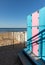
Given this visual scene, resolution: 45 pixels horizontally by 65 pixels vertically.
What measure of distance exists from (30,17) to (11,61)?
2.90 meters

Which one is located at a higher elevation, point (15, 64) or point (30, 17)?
point (30, 17)

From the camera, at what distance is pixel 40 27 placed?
7.55 m

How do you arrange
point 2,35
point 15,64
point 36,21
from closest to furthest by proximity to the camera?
point 36,21 → point 15,64 → point 2,35

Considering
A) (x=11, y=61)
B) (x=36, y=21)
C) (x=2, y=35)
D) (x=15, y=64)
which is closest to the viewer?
(x=36, y=21)

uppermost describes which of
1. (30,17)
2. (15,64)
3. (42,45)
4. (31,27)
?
(30,17)

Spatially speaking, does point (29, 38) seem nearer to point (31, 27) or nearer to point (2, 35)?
point (31, 27)

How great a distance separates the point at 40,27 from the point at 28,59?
1.97 metres

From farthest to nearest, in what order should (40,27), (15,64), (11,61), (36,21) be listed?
(11,61)
(15,64)
(36,21)
(40,27)

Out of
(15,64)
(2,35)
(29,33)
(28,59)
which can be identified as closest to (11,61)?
(15,64)

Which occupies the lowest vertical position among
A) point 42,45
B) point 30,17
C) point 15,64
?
point 15,64

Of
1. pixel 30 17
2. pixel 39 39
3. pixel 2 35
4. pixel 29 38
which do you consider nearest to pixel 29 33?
pixel 29 38

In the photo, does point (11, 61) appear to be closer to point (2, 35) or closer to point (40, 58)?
point (40, 58)

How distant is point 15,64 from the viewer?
876 cm

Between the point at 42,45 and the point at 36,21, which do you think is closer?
the point at 42,45
